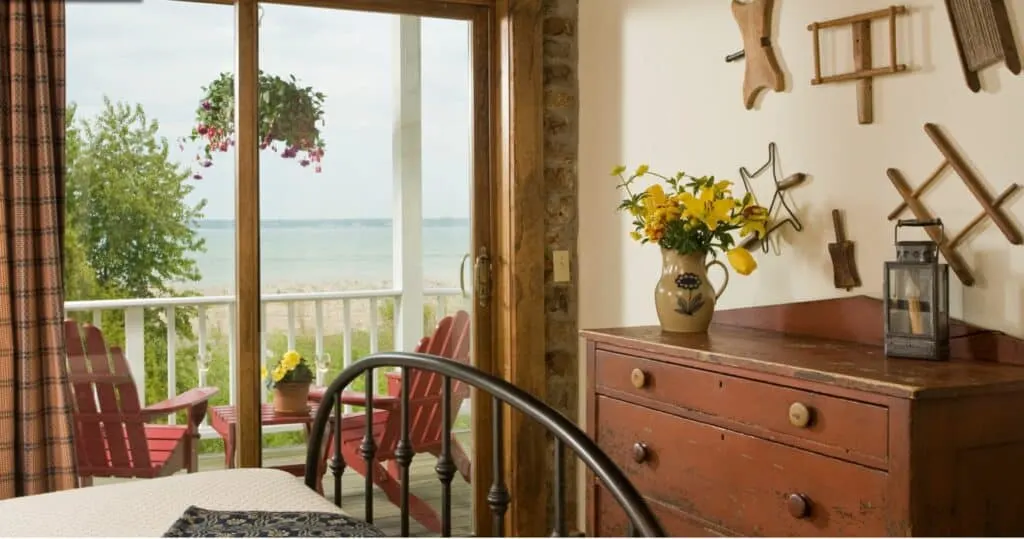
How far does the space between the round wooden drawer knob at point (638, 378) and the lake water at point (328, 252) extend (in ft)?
4.52

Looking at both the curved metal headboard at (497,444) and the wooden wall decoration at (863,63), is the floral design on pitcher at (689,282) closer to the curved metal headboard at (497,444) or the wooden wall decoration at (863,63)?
the wooden wall decoration at (863,63)

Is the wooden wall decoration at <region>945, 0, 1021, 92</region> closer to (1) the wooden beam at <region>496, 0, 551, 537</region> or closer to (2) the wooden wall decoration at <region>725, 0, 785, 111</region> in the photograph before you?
(2) the wooden wall decoration at <region>725, 0, 785, 111</region>

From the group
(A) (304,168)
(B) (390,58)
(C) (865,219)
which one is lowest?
(C) (865,219)

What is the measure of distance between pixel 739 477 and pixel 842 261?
2.28 ft

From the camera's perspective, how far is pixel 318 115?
373cm

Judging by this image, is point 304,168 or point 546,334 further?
point 546,334

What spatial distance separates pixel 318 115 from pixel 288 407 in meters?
1.05

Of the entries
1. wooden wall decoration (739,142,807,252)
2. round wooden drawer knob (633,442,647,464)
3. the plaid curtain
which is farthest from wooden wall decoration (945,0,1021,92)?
the plaid curtain

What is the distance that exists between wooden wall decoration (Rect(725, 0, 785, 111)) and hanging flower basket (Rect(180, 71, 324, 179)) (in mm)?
1518

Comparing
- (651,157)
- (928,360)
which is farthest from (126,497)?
(651,157)

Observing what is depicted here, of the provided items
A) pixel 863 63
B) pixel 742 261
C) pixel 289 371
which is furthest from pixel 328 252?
pixel 863 63

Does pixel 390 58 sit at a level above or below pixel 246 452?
above

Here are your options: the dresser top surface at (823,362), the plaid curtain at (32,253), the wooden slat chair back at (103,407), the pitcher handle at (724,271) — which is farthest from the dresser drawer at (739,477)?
the plaid curtain at (32,253)

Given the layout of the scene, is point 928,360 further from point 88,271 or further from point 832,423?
point 88,271
